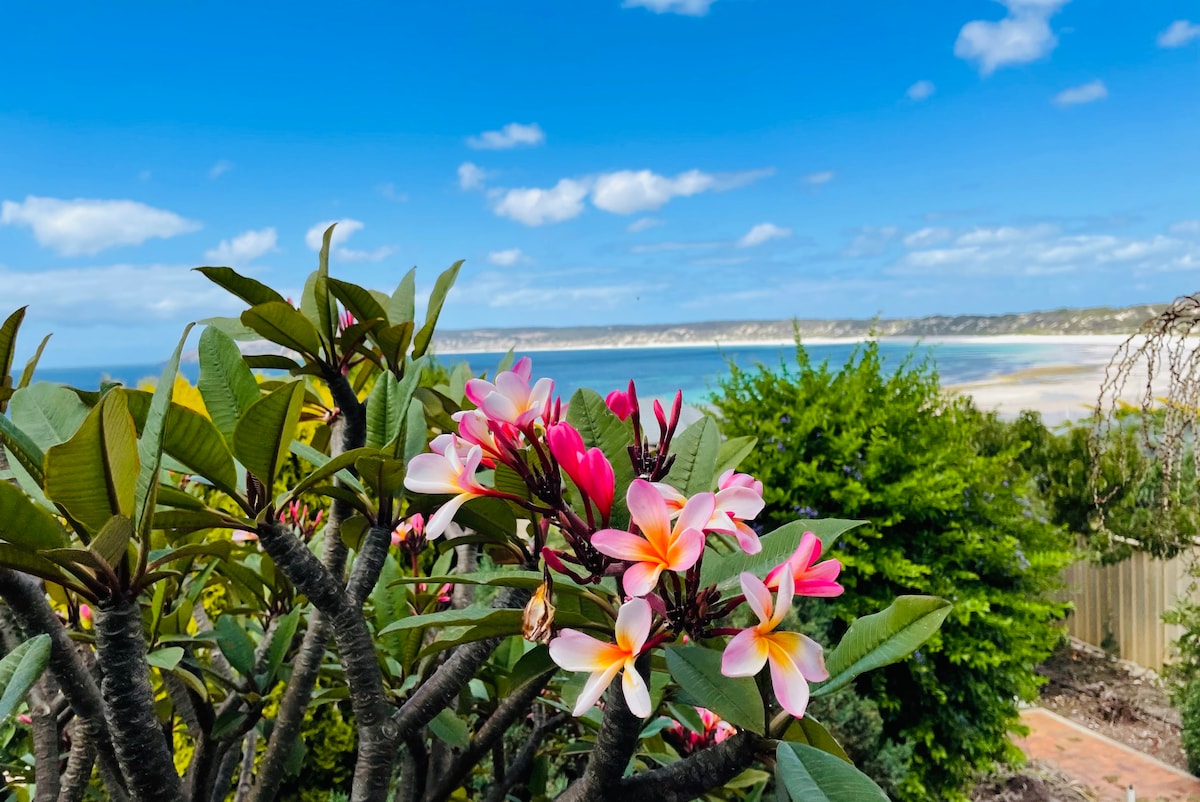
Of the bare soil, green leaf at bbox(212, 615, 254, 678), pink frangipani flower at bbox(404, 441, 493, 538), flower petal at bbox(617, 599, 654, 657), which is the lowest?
the bare soil

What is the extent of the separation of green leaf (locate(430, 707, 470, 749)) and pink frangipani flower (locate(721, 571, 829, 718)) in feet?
1.97

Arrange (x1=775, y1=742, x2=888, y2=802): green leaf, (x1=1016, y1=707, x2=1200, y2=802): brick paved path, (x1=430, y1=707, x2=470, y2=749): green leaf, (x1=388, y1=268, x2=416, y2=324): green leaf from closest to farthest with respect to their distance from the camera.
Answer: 1. (x1=775, y1=742, x2=888, y2=802): green leaf
2. (x1=430, y1=707, x2=470, y2=749): green leaf
3. (x1=388, y1=268, x2=416, y2=324): green leaf
4. (x1=1016, y1=707, x2=1200, y2=802): brick paved path

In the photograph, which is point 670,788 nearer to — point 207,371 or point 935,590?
point 207,371

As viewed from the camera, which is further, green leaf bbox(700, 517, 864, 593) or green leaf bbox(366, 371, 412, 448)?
green leaf bbox(366, 371, 412, 448)

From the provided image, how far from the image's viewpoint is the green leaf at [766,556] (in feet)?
2.25

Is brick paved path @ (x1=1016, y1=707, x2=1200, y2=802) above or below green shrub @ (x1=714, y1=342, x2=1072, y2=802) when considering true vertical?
below

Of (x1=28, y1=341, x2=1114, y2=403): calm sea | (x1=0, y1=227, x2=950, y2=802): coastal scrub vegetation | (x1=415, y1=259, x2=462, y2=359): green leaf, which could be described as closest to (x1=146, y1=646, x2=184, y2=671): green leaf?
(x1=0, y1=227, x2=950, y2=802): coastal scrub vegetation

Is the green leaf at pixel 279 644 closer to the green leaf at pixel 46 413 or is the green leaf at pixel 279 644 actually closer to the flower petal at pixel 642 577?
the green leaf at pixel 46 413

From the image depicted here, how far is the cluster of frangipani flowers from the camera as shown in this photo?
0.59 metres

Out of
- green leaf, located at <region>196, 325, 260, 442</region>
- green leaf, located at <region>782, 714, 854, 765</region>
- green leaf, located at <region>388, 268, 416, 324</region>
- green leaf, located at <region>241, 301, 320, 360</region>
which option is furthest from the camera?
green leaf, located at <region>388, 268, 416, 324</region>

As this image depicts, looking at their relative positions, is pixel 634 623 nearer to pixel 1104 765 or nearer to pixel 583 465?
pixel 583 465

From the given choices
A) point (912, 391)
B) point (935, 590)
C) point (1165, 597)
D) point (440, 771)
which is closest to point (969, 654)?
point (935, 590)

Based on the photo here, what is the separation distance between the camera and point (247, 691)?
3.93 feet

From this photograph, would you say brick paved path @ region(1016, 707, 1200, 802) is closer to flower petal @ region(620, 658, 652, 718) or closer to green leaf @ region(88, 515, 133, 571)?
flower petal @ region(620, 658, 652, 718)
